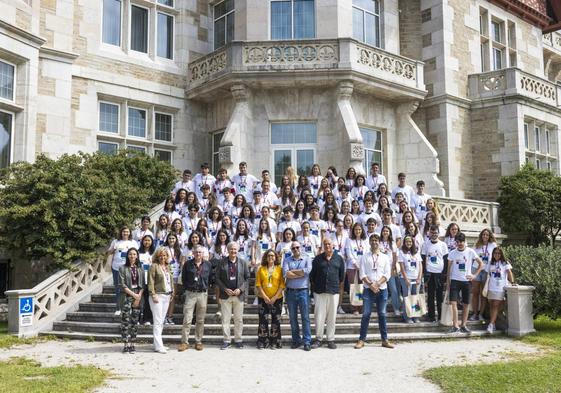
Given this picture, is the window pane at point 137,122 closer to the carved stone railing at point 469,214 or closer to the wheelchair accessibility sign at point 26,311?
the wheelchair accessibility sign at point 26,311

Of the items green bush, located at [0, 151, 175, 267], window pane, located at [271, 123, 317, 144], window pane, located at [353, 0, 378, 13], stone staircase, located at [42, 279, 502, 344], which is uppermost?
window pane, located at [353, 0, 378, 13]

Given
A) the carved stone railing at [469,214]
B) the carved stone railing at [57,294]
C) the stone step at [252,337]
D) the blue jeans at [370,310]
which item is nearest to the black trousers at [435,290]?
the stone step at [252,337]

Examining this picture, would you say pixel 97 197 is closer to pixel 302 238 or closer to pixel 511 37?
pixel 302 238

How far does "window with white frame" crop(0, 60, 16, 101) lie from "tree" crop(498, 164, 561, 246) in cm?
1525

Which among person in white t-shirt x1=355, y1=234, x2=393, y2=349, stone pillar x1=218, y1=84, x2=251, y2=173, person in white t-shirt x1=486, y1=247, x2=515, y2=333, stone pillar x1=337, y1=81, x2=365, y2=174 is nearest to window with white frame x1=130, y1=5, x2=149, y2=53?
stone pillar x1=218, y1=84, x2=251, y2=173

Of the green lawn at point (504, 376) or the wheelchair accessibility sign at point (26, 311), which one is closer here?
the green lawn at point (504, 376)

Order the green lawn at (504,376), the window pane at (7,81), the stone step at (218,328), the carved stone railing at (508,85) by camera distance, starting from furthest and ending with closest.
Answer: the carved stone railing at (508,85) → the window pane at (7,81) → the stone step at (218,328) → the green lawn at (504,376)

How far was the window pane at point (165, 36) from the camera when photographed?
18.8 metres

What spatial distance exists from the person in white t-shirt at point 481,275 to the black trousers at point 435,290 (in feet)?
2.33

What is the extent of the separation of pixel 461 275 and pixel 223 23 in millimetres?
13064

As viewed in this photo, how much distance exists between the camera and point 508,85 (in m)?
19.9

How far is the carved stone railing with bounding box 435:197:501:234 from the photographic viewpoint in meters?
16.4

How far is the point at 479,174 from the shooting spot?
66.5ft

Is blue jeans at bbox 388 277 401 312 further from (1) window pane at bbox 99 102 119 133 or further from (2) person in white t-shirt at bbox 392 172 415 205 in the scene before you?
(1) window pane at bbox 99 102 119 133
